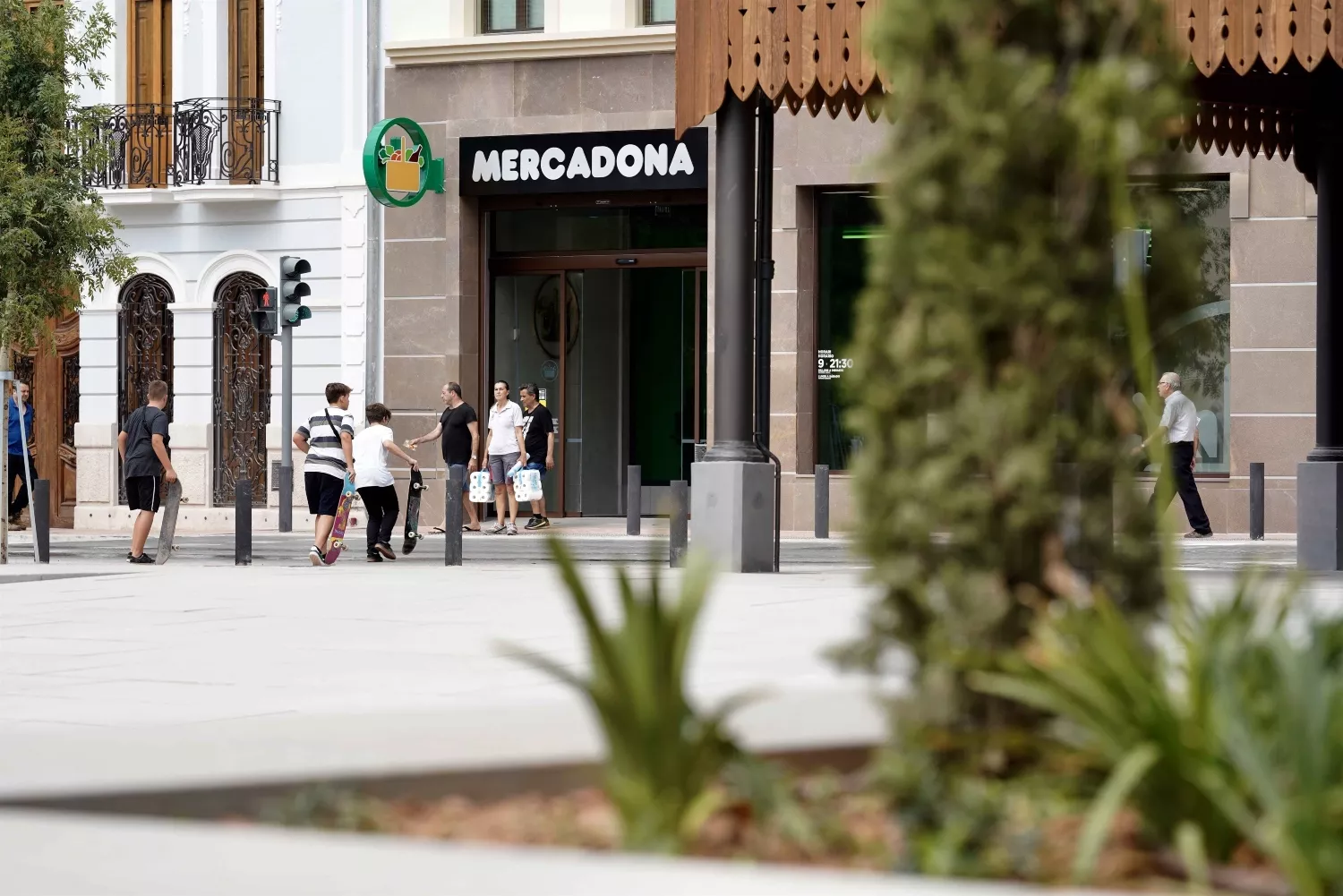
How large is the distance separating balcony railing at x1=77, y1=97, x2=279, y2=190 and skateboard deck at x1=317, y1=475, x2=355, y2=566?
10.8 m

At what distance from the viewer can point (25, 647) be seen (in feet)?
35.3

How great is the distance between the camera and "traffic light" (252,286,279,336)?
25500 mm

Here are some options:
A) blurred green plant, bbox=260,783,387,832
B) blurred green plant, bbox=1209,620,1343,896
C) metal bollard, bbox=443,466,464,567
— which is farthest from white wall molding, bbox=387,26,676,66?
blurred green plant, bbox=1209,620,1343,896

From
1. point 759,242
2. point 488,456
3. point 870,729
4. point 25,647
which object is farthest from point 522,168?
point 870,729

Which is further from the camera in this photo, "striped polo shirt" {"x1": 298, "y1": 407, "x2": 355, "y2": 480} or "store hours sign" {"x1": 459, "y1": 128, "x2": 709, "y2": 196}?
"store hours sign" {"x1": 459, "y1": 128, "x2": 709, "y2": 196}

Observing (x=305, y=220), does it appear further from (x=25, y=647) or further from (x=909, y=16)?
(x=909, y=16)

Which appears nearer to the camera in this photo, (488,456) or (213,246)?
(488,456)

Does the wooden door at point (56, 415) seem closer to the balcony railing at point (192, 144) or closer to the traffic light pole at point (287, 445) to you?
the balcony railing at point (192, 144)

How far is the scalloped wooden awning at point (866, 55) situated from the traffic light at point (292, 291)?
1107cm

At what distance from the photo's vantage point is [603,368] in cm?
2739

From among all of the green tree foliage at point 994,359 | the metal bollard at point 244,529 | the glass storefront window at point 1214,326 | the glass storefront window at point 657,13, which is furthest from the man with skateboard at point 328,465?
the green tree foliage at point 994,359

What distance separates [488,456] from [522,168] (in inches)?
164

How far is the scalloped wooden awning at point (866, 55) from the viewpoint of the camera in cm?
1284

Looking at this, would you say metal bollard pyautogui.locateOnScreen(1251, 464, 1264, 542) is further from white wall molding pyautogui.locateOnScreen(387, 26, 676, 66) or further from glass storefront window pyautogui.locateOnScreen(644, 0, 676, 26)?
glass storefront window pyautogui.locateOnScreen(644, 0, 676, 26)
